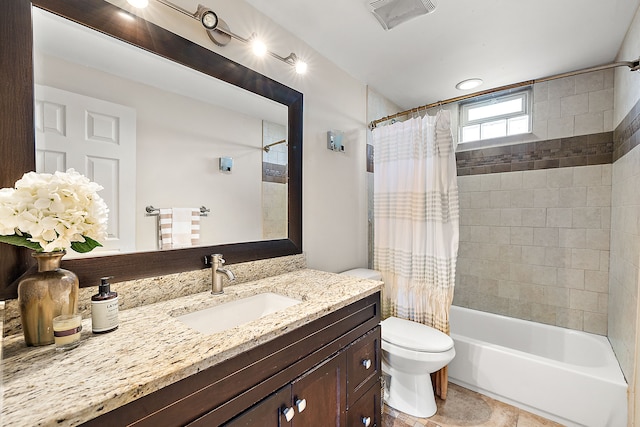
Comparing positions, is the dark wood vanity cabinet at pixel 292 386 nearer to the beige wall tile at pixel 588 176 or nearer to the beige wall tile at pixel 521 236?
the beige wall tile at pixel 521 236

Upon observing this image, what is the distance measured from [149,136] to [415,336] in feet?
5.94

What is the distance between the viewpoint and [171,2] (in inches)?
46.9

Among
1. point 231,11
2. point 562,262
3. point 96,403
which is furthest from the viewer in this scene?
point 562,262

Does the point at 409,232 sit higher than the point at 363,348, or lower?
higher

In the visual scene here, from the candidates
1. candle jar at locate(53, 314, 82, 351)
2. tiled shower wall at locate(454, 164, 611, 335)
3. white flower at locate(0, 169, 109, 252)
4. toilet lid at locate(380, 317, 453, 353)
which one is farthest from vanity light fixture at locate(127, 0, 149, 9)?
tiled shower wall at locate(454, 164, 611, 335)

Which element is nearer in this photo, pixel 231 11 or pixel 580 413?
pixel 231 11

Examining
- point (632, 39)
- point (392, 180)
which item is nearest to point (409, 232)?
point (392, 180)

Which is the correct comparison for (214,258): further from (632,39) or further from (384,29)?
(632,39)

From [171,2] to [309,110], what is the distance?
2.95 ft

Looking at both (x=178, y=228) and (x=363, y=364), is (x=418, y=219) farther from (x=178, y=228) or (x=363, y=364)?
(x=178, y=228)

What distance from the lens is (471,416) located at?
5.79ft

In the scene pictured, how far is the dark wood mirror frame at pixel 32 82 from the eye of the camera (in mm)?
854

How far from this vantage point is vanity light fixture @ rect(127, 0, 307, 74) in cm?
117

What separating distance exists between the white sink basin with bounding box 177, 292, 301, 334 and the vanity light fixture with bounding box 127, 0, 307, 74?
1218 millimetres
